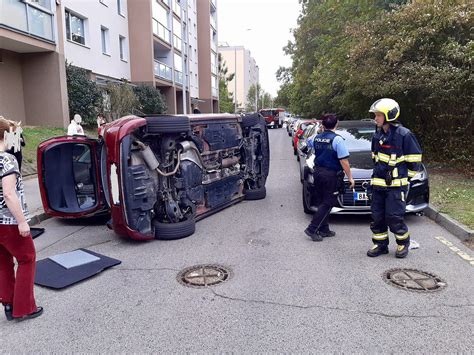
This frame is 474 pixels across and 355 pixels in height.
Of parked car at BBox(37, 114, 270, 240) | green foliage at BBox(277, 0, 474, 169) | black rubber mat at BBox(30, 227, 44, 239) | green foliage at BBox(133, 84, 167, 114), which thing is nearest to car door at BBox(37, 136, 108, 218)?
parked car at BBox(37, 114, 270, 240)

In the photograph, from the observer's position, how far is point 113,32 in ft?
78.4

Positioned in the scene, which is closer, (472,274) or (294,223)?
(472,274)

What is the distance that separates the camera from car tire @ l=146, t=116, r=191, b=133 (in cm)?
557

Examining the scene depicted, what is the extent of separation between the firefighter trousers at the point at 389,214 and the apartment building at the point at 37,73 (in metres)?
13.9

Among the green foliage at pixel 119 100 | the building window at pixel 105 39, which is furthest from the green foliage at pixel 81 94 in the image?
the building window at pixel 105 39

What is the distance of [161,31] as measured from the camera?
29906mm

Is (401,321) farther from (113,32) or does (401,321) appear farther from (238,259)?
(113,32)

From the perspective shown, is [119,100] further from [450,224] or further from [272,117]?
[272,117]

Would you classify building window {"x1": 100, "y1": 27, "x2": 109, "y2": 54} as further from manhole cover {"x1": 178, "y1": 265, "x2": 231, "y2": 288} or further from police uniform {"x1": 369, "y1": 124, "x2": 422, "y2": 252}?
police uniform {"x1": 369, "y1": 124, "x2": 422, "y2": 252}

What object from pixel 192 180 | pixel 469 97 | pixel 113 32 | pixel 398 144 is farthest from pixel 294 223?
pixel 113 32

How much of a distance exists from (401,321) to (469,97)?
7999 mm

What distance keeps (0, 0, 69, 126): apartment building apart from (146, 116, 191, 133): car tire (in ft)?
37.4

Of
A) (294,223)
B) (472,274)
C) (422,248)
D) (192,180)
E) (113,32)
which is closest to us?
(472,274)

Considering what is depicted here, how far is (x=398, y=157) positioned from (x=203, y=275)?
2.61 meters
